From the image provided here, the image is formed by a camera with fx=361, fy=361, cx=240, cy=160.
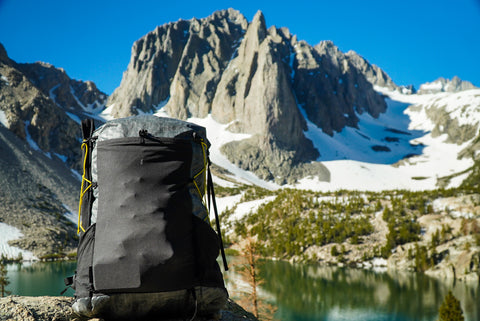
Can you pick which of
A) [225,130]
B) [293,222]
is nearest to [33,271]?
[293,222]

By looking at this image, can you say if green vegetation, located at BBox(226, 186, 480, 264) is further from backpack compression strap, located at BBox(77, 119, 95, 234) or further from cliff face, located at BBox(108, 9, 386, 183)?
cliff face, located at BBox(108, 9, 386, 183)

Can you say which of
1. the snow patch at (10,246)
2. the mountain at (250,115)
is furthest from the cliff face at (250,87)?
the snow patch at (10,246)

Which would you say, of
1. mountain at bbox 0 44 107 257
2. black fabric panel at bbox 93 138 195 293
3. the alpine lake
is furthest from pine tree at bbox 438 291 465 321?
mountain at bbox 0 44 107 257

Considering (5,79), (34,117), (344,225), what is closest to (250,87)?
(34,117)

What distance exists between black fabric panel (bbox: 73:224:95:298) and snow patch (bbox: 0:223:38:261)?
43.9 metres

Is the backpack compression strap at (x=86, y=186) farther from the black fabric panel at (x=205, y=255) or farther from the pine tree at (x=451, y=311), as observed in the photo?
the pine tree at (x=451, y=311)

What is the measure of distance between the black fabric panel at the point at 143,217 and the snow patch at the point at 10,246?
44184mm

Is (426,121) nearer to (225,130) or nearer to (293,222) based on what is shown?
(225,130)

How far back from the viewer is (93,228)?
3.02m

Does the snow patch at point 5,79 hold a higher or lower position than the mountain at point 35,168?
higher

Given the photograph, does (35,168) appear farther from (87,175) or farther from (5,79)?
(87,175)

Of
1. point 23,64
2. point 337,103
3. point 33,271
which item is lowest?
point 33,271

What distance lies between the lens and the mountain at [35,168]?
4497cm

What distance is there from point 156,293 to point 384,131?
169 m
